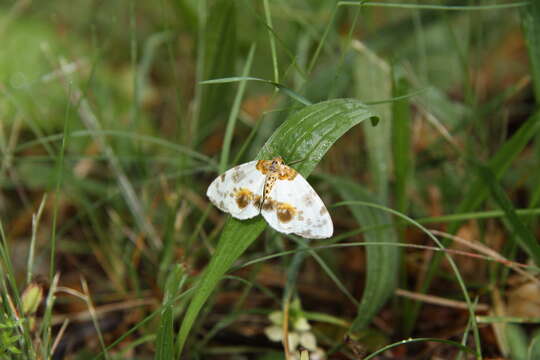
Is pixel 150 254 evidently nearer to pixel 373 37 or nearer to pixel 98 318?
pixel 98 318

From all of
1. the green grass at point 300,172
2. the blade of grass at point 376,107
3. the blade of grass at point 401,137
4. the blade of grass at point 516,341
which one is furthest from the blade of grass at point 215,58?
the blade of grass at point 516,341

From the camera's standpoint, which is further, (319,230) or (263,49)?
(263,49)

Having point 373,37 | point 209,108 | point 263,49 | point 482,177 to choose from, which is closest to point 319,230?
point 482,177

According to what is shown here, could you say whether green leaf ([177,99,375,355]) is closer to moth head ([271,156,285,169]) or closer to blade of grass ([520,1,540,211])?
moth head ([271,156,285,169])

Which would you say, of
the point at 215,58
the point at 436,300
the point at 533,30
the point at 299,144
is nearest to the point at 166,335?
the point at 299,144

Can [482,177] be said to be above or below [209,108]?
below

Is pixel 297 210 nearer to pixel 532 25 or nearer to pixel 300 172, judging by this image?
pixel 300 172

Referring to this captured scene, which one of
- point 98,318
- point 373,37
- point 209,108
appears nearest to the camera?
point 98,318
